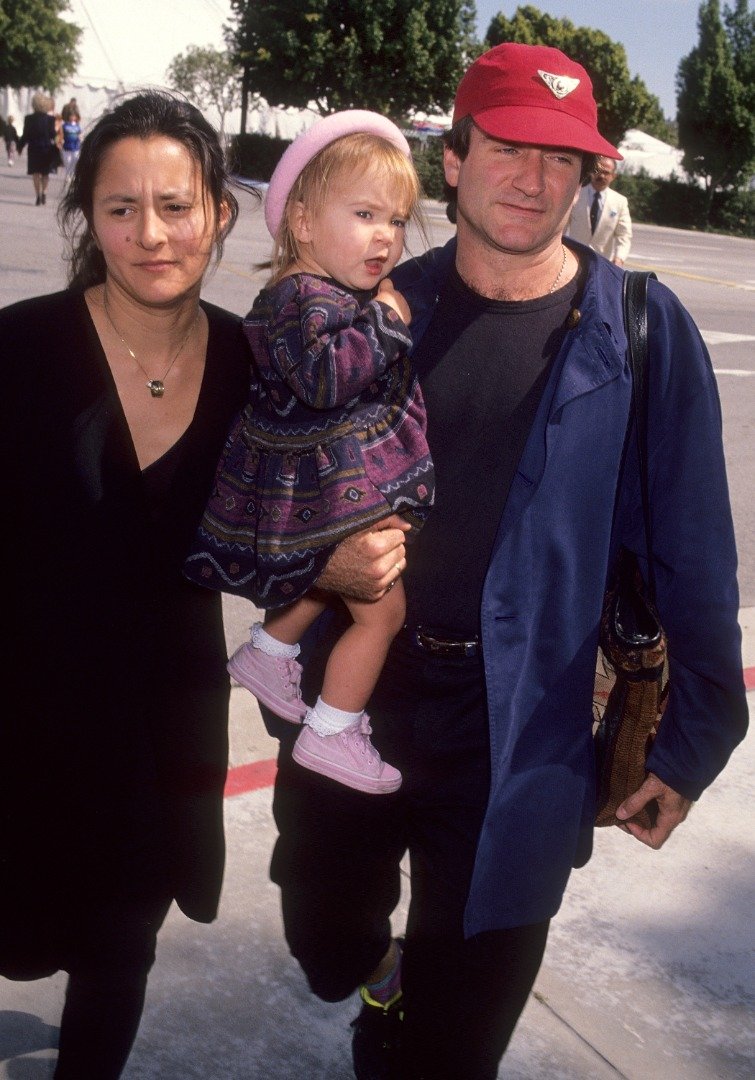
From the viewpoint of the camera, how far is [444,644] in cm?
221

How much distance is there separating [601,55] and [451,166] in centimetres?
5674

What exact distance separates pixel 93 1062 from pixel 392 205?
6.21 ft

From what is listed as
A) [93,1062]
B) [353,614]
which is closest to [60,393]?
[353,614]

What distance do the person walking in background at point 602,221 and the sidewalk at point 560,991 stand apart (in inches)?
351

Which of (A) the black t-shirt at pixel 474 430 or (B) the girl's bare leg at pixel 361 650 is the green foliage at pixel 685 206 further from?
(B) the girl's bare leg at pixel 361 650

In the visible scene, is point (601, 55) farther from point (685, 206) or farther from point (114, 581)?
point (114, 581)

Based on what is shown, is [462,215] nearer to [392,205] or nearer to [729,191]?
[392,205]

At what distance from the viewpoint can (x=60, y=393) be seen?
2.05 m

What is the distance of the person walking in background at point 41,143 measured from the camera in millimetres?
19469

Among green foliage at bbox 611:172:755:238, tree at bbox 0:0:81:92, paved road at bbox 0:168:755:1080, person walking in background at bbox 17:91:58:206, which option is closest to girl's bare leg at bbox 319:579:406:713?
paved road at bbox 0:168:755:1080

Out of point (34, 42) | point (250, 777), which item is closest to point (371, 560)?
point (250, 777)

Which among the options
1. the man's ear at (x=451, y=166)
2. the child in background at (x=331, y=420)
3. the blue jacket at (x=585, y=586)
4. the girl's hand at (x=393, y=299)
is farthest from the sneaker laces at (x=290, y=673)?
the man's ear at (x=451, y=166)

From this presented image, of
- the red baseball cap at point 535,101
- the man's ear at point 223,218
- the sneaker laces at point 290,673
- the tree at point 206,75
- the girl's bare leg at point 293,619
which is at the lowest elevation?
the sneaker laces at point 290,673

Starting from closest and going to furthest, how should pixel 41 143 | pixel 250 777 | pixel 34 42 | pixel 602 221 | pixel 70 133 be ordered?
pixel 250 777, pixel 602 221, pixel 41 143, pixel 70 133, pixel 34 42
